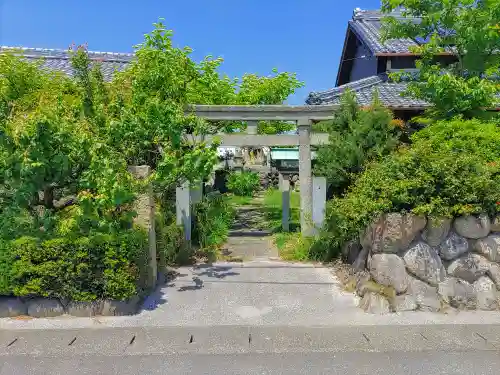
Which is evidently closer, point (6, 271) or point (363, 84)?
point (6, 271)

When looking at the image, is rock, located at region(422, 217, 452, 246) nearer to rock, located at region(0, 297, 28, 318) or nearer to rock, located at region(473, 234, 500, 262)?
rock, located at region(473, 234, 500, 262)

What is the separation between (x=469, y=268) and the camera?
18.4 feet

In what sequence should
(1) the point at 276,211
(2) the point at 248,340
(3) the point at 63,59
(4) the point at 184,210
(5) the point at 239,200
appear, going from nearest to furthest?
(2) the point at 248,340, (4) the point at 184,210, (1) the point at 276,211, (3) the point at 63,59, (5) the point at 239,200

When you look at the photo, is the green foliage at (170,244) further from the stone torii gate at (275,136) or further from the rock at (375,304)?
the rock at (375,304)

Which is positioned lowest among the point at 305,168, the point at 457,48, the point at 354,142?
the point at 305,168

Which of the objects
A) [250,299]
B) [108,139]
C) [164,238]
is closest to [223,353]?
[250,299]

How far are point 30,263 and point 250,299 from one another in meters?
2.90

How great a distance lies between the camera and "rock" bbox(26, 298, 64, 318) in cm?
524

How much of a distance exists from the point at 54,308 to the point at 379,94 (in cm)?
1010

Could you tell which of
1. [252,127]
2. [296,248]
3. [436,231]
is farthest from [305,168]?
[436,231]

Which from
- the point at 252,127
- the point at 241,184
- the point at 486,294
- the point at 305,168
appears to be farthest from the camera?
the point at 241,184

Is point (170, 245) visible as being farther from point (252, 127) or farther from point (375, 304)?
Result: point (375, 304)

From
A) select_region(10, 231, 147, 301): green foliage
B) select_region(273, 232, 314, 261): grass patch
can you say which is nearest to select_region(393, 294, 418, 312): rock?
select_region(273, 232, 314, 261): grass patch

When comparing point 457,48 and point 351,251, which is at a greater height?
point 457,48
